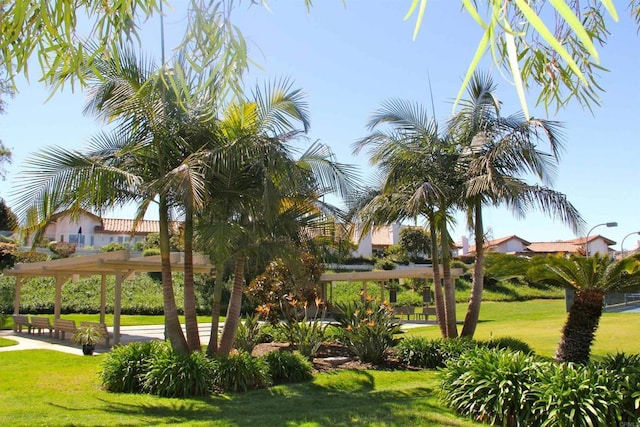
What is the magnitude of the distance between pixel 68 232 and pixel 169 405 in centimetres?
4750

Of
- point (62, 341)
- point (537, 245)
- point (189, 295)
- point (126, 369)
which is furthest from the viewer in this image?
point (537, 245)

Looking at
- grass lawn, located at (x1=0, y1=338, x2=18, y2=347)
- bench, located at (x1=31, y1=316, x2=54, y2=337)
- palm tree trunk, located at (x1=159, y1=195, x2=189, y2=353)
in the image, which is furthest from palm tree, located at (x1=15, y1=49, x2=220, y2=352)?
bench, located at (x1=31, y1=316, x2=54, y2=337)

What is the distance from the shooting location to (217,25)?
9.78 ft

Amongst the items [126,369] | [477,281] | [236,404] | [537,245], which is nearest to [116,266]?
[126,369]

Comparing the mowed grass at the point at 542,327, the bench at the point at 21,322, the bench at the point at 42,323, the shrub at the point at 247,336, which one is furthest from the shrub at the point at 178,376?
the bench at the point at 21,322

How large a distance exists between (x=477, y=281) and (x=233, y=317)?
621 centimetres

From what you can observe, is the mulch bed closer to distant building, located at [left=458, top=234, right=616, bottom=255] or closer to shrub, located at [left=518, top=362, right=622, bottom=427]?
shrub, located at [left=518, top=362, right=622, bottom=427]

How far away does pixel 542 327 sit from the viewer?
22375mm

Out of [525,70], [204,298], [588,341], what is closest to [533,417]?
[588,341]

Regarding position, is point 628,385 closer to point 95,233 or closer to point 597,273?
point 597,273

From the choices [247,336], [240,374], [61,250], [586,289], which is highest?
[61,250]

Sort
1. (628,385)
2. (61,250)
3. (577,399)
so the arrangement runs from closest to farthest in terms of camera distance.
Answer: (577,399) < (628,385) < (61,250)

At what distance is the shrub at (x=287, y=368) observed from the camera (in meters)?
11.3

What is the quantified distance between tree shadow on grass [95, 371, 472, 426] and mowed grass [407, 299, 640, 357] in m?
5.01
